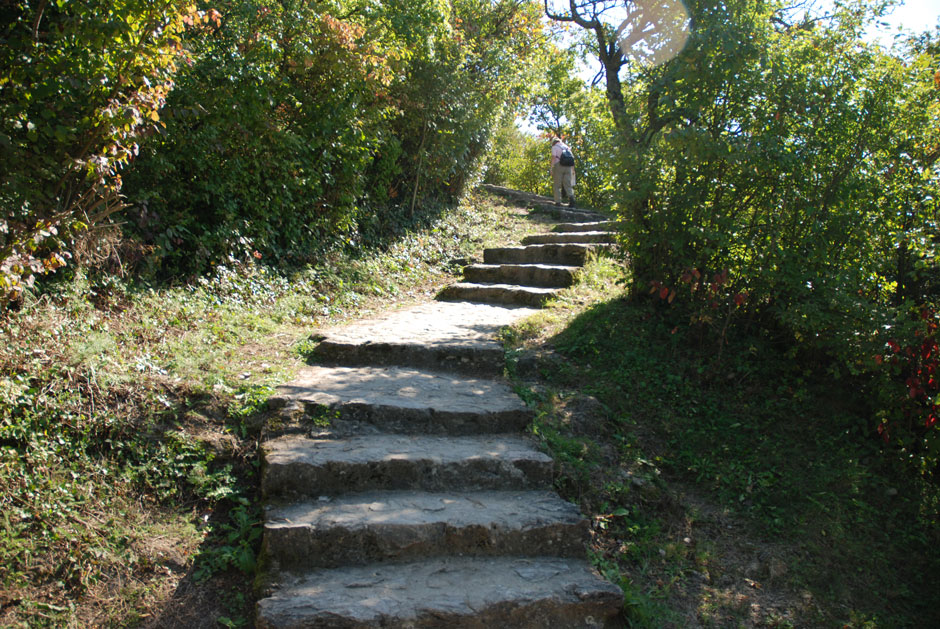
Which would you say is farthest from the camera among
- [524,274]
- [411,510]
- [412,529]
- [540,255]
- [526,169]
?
[526,169]

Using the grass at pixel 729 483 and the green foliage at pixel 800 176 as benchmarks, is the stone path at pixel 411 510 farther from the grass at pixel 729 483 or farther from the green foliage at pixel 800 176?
the green foliage at pixel 800 176

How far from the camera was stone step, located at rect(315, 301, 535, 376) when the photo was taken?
4.89 m

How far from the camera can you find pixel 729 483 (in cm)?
402

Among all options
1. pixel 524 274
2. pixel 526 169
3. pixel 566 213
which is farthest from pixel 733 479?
pixel 526 169

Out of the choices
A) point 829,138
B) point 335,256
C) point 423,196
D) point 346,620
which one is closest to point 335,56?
point 335,256

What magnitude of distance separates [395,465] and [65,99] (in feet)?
10.6

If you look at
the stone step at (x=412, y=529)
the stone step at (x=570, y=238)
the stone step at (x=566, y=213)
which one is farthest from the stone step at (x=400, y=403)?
the stone step at (x=566, y=213)

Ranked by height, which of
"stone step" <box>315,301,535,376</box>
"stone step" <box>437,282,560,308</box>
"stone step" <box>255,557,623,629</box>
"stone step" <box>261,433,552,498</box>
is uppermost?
"stone step" <box>437,282,560,308</box>

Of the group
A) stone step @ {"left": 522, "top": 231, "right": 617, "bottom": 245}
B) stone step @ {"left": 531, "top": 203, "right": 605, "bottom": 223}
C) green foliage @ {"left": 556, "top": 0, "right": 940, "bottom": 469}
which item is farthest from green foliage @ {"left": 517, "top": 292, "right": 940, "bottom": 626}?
stone step @ {"left": 531, "top": 203, "right": 605, "bottom": 223}

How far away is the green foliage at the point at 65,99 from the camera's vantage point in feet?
12.1

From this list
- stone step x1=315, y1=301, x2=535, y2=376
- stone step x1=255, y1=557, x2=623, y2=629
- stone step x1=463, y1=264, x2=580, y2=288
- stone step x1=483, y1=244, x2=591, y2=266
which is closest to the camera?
stone step x1=255, y1=557, x2=623, y2=629

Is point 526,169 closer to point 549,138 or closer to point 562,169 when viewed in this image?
point 549,138

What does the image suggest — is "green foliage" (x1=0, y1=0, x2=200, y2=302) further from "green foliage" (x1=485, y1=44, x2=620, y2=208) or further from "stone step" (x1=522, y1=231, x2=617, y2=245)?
"green foliage" (x1=485, y1=44, x2=620, y2=208)

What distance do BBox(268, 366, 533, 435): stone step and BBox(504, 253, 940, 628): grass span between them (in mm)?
299
